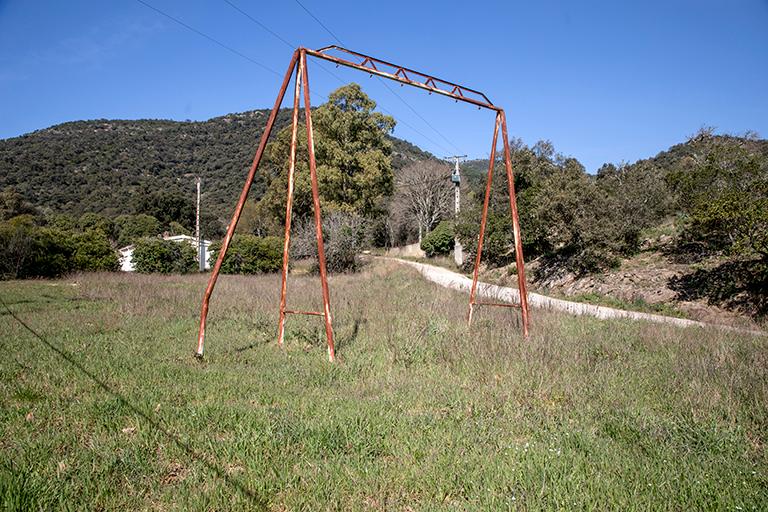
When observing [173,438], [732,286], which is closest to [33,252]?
[173,438]

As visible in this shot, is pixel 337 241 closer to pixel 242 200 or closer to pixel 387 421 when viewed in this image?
pixel 242 200

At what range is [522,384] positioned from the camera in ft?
18.6

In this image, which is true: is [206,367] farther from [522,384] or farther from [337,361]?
[522,384]

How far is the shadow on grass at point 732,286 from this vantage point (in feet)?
39.7

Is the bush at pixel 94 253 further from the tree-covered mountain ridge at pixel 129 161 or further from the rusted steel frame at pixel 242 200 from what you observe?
the rusted steel frame at pixel 242 200

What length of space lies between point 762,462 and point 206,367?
6128mm

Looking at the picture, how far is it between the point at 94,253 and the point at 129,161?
52.7m

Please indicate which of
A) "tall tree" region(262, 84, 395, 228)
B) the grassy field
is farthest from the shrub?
the grassy field

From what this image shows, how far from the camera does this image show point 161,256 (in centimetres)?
2655

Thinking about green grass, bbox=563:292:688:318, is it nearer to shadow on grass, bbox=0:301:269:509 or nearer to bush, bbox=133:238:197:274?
shadow on grass, bbox=0:301:269:509

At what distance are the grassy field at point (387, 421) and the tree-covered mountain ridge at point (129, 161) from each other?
33085 mm

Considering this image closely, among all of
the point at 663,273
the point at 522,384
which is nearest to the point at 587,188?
the point at 663,273

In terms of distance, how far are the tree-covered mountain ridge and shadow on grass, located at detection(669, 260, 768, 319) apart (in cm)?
3102

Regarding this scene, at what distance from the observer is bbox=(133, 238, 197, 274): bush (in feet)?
85.8
